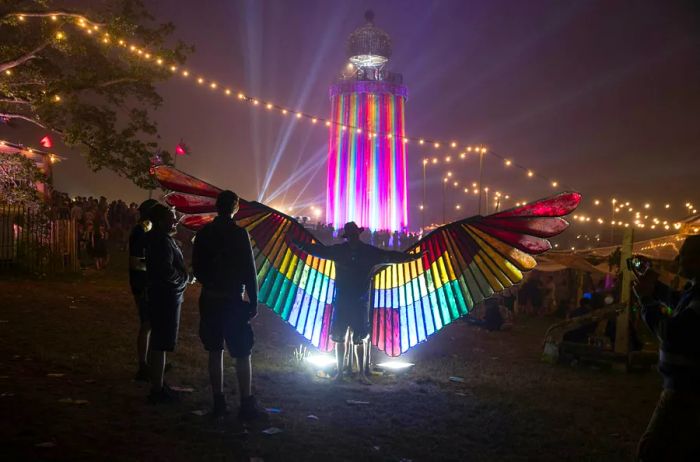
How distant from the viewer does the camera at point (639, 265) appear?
4242 millimetres

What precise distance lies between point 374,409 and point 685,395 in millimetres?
3821

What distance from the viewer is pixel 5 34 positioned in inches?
597

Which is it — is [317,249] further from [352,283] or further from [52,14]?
[52,14]

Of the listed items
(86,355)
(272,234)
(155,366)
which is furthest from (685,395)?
(86,355)

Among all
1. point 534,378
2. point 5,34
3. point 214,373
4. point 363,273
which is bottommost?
point 534,378

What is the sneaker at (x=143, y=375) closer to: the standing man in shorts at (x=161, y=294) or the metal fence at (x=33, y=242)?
the standing man in shorts at (x=161, y=294)

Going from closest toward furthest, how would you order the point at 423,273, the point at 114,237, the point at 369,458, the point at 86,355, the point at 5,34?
the point at 369,458 < the point at 86,355 < the point at 423,273 < the point at 5,34 < the point at 114,237

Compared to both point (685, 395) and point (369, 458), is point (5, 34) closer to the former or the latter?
point (369, 458)

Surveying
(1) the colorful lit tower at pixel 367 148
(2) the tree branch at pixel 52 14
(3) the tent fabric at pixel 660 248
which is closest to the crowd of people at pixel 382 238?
(1) the colorful lit tower at pixel 367 148

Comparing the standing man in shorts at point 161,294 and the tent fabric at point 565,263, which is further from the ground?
the tent fabric at point 565,263

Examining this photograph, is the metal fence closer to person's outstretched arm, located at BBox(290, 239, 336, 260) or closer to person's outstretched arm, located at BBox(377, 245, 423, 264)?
person's outstretched arm, located at BBox(290, 239, 336, 260)

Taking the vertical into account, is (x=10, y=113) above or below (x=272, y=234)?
above

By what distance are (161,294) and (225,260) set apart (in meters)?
0.92

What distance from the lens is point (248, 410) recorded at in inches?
232
